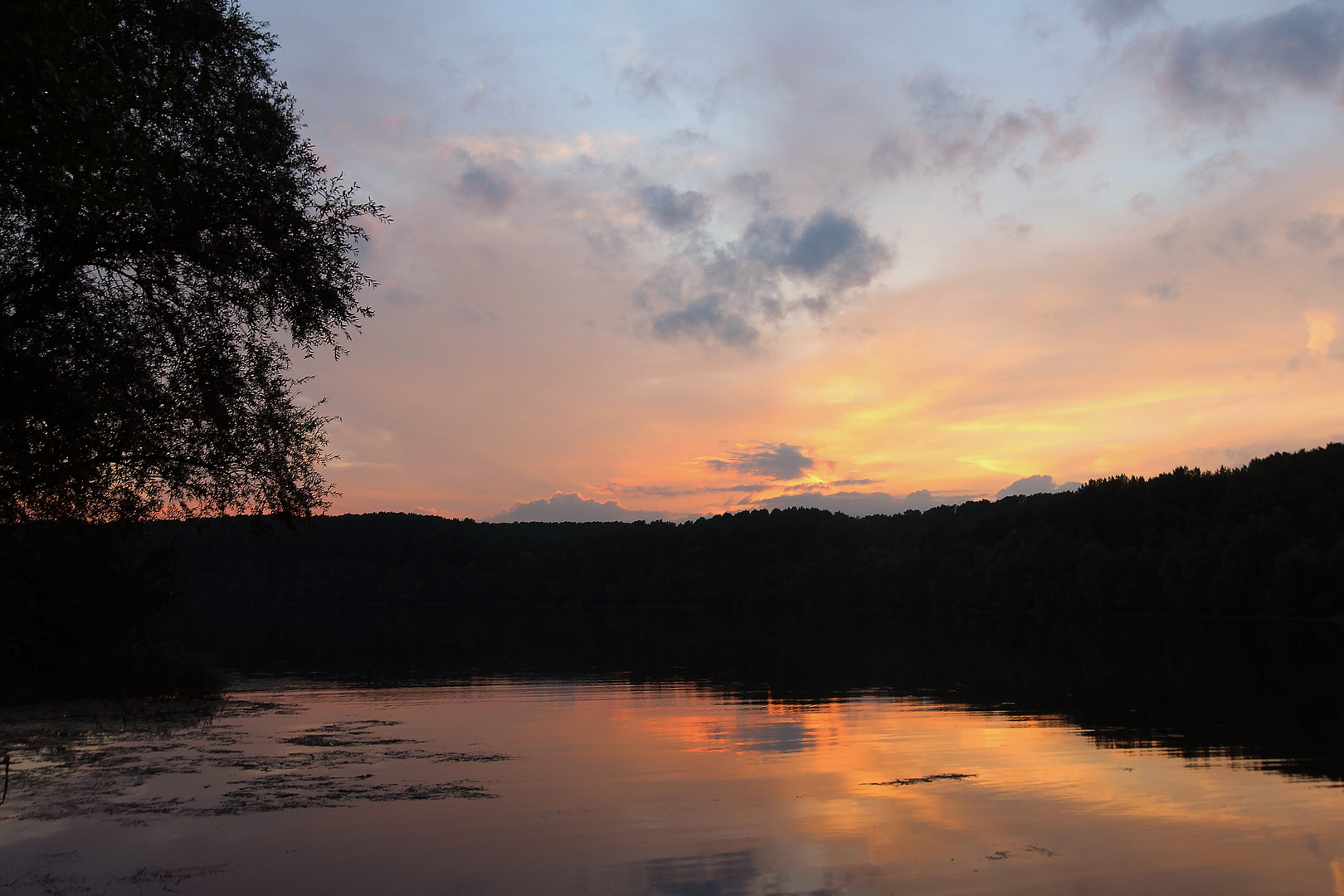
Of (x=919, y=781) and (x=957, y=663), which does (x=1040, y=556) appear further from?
(x=919, y=781)

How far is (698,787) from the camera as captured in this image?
21.9 metres

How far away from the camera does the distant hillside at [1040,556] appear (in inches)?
4171

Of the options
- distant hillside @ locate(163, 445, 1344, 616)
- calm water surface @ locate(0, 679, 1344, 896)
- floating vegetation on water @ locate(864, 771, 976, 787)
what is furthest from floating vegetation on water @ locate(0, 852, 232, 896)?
distant hillside @ locate(163, 445, 1344, 616)

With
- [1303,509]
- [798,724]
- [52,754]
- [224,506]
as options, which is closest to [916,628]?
[1303,509]

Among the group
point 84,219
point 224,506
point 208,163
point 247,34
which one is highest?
point 247,34

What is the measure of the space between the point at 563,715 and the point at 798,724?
9.20 meters

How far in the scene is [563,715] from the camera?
1426 inches

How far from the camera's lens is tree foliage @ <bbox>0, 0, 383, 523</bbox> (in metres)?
10.7

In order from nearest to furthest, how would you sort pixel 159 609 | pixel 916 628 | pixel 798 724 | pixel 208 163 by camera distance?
1. pixel 208 163
2. pixel 159 609
3. pixel 798 724
4. pixel 916 628

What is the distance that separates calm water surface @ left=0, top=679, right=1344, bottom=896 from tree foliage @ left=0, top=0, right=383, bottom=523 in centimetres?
611

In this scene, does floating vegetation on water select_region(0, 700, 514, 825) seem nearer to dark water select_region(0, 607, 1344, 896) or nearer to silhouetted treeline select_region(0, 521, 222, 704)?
dark water select_region(0, 607, 1344, 896)

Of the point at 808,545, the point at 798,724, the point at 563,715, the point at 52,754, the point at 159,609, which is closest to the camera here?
the point at 159,609

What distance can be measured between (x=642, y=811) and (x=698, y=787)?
293cm

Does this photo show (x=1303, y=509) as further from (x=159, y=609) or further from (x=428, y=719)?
(x=159, y=609)
